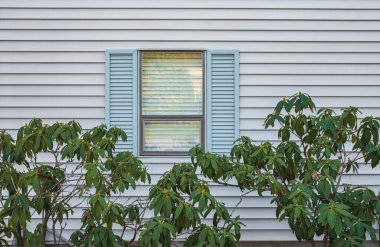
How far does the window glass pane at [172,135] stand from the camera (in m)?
7.39

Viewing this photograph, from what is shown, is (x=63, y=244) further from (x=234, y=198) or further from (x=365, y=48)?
(x=365, y=48)

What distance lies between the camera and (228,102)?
7.37 metres

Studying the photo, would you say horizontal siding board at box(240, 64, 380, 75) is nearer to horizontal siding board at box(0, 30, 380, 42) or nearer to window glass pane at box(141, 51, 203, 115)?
horizontal siding board at box(0, 30, 380, 42)

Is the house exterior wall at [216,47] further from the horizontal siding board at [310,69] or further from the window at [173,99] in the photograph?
the window at [173,99]

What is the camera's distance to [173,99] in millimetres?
7391

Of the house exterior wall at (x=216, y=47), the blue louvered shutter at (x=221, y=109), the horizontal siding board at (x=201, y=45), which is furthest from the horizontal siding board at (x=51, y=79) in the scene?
the blue louvered shutter at (x=221, y=109)

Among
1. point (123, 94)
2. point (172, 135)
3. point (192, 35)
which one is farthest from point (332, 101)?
point (123, 94)

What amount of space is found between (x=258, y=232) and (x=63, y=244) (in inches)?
92.6

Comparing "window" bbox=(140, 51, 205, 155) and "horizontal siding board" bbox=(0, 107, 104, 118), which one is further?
"window" bbox=(140, 51, 205, 155)

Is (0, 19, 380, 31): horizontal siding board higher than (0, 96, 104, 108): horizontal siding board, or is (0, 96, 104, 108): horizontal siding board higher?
(0, 19, 380, 31): horizontal siding board

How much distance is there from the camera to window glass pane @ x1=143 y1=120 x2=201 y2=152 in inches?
291

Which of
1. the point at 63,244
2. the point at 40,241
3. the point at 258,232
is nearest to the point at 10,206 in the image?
the point at 40,241

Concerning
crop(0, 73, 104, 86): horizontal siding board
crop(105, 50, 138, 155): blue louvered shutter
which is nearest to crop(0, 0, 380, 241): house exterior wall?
crop(0, 73, 104, 86): horizontal siding board

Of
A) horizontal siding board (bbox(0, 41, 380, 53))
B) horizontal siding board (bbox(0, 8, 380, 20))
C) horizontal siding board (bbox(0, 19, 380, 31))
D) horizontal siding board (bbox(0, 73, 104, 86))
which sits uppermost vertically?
horizontal siding board (bbox(0, 8, 380, 20))
